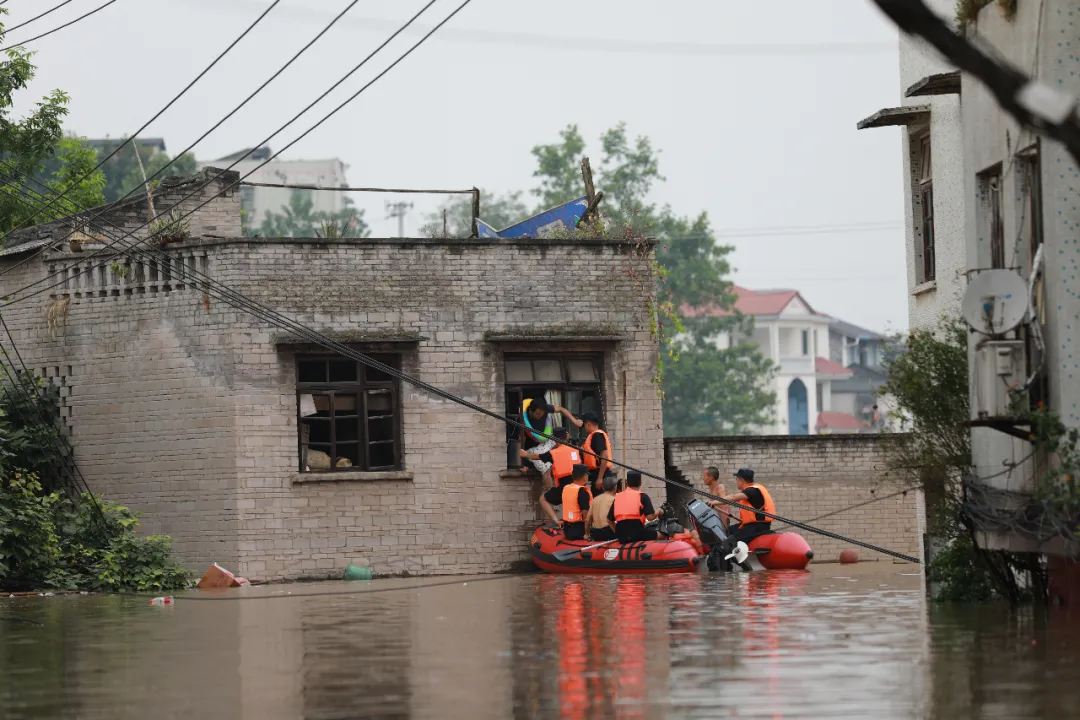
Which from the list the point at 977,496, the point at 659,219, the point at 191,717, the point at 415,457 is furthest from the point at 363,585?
the point at 659,219

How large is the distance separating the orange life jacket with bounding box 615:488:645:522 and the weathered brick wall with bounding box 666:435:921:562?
463 centimetres

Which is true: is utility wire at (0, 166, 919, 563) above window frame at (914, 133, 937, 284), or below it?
below

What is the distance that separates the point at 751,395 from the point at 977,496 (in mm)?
66030

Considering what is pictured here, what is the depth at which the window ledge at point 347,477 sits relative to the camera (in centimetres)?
2497

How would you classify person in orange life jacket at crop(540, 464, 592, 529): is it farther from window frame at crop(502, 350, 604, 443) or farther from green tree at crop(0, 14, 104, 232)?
green tree at crop(0, 14, 104, 232)

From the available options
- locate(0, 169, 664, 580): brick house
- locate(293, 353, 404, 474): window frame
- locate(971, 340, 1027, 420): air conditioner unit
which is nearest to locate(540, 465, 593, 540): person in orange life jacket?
locate(0, 169, 664, 580): brick house

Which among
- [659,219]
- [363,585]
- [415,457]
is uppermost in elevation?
[659,219]

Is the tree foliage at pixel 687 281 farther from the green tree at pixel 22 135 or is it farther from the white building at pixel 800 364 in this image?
the green tree at pixel 22 135

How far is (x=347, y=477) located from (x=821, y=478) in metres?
8.11

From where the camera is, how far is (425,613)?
18.1 meters

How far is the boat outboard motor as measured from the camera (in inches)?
926

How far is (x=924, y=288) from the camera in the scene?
78.6ft

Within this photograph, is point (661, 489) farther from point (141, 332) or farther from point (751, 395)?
point (751, 395)

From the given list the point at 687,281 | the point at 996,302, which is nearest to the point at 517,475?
the point at 996,302
